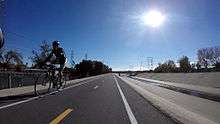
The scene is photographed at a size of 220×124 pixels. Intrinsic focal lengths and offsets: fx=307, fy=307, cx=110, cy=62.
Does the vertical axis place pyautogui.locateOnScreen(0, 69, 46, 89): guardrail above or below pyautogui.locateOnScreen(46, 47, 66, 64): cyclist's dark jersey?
below

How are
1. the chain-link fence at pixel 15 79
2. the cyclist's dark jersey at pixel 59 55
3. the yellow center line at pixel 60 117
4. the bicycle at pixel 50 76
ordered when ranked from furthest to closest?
the chain-link fence at pixel 15 79 < the cyclist's dark jersey at pixel 59 55 < the bicycle at pixel 50 76 < the yellow center line at pixel 60 117

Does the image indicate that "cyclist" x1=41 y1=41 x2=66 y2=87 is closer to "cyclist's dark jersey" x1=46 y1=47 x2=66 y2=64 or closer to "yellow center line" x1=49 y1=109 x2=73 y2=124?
"cyclist's dark jersey" x1=46 y1=47 x2=66 y2=64

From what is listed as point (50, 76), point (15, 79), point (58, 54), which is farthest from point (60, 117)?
point (15, 79)

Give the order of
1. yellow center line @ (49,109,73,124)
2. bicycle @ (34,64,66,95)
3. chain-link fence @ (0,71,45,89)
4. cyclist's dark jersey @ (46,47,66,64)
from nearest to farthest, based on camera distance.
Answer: yellow center line @ (49,109,73,124) → bicycle @ (34,64,66,95) → cyclist's dark jersey @ (46,47,66,64) → chain-link fence @ (0,71,45,89)

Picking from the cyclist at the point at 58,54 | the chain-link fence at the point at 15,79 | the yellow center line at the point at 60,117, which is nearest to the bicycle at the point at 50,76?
the cyclist at the point at 58,54

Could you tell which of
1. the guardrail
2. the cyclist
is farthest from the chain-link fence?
the cyclist

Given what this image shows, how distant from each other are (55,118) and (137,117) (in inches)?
90.1

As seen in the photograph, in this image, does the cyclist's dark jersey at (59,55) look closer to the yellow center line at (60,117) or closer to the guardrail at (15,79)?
the guardrail at (15,79)

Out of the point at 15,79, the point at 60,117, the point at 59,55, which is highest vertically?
the point at 59,55

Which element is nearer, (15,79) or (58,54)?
(58,54)

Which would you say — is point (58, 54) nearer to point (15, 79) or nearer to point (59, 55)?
point (59, 55)

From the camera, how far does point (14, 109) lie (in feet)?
28.8

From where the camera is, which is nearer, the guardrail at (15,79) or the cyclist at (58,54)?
the cyclist at (58,54)

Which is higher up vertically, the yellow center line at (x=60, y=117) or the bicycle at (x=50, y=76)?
the bicycle at (x=50, y=76)
